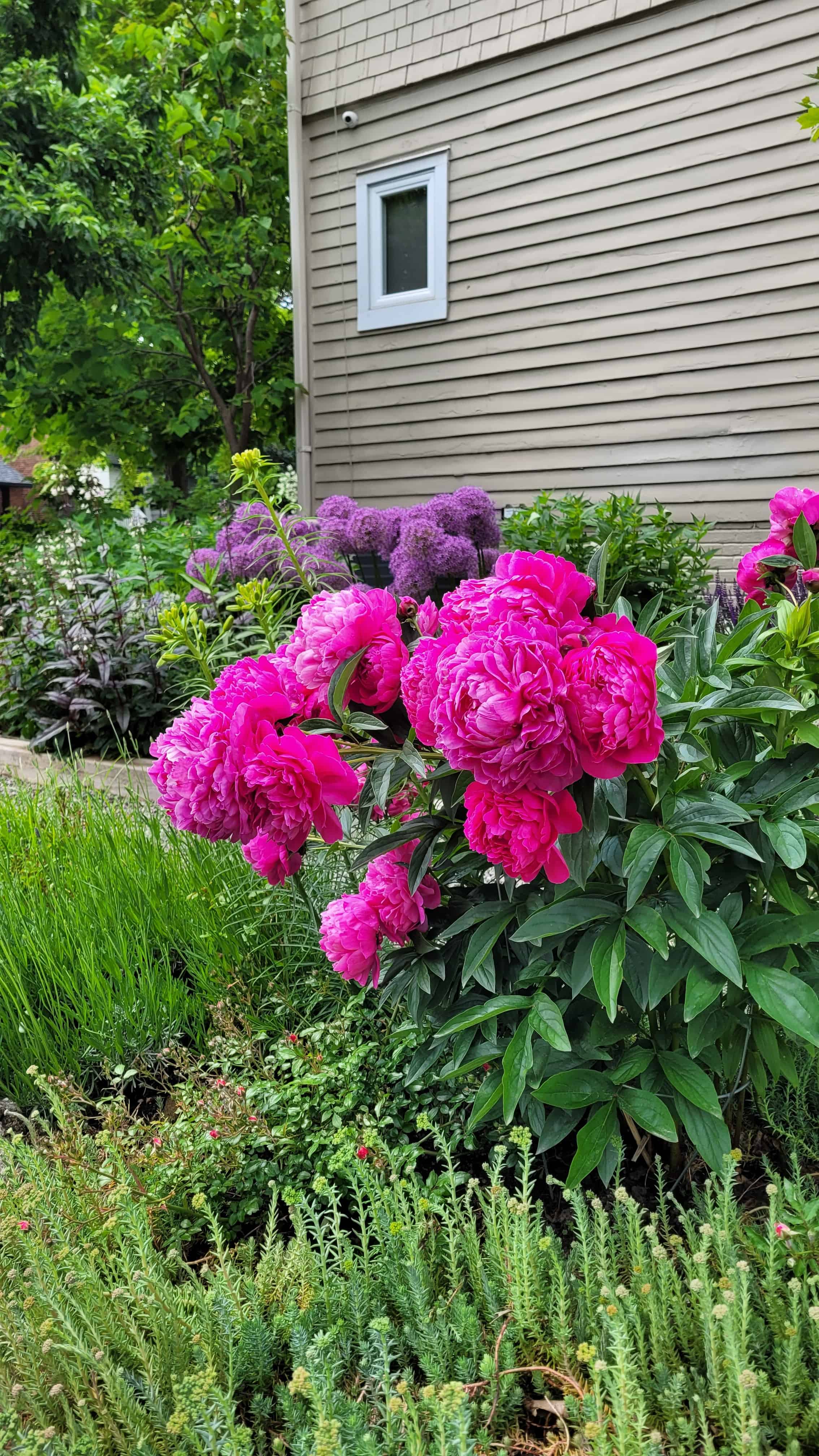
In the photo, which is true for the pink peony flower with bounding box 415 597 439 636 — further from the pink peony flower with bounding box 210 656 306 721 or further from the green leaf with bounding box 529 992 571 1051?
the green leaf with bounding box 529 992 571 1051

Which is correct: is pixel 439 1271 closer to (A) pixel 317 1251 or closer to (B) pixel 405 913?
(A) pixel 317 1251

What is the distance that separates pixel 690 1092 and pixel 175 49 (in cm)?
921

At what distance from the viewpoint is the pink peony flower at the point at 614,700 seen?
982mm

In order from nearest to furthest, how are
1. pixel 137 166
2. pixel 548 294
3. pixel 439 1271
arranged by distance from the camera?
1. pixel 439 1271
2. pixel 548 294
3. pixel 137 166

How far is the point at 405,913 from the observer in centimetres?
146

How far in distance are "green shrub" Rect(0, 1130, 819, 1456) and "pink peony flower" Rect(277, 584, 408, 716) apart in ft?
1.99

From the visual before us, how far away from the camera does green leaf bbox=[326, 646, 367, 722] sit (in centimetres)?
122

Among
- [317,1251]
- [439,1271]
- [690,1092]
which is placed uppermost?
[690,1092]

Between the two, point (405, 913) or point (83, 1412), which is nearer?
point (83, 1412)

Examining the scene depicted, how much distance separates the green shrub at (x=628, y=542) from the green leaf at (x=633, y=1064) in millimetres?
2817

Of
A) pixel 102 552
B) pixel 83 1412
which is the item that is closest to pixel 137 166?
pixel 102 552

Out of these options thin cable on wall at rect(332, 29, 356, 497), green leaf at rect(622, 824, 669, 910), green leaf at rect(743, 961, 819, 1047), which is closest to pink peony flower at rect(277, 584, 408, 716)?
green leaf at rect(622, 824, 669, 910)

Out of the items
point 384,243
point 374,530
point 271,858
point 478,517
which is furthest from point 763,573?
point 384,243

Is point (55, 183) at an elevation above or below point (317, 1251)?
above
